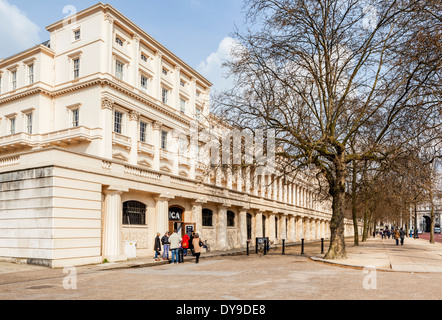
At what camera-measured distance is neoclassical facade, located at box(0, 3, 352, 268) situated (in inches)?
659

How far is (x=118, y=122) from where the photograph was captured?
32.9 m

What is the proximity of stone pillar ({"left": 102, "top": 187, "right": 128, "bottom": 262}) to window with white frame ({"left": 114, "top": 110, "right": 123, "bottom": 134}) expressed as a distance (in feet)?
46.8

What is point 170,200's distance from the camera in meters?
24.8

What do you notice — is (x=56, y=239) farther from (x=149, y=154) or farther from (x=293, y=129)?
(x=149, y=154)

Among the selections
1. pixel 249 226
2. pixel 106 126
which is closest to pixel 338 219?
pixel 249 226

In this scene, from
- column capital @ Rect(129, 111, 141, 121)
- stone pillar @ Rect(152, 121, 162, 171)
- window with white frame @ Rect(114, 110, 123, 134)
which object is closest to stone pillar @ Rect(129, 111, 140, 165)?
column capital @ Rect(129, 111, 141, 121)

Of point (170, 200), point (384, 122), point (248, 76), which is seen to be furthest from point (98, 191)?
point (384, 122)

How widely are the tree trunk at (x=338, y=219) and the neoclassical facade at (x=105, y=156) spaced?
10.6 ft

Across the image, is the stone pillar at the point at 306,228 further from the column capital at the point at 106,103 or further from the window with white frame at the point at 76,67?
the window with white frame at the point at 76,67

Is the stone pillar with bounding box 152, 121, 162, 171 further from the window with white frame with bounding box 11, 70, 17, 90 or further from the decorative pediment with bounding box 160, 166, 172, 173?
the window with white frame with bounding box 11, 70, 17, 90

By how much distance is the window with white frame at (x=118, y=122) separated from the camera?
3267 cm

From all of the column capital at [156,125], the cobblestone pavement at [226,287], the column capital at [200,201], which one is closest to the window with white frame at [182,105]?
the column capital at [156,125]

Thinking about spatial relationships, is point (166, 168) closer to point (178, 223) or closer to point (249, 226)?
point (249, 226)

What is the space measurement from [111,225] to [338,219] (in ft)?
37.7
